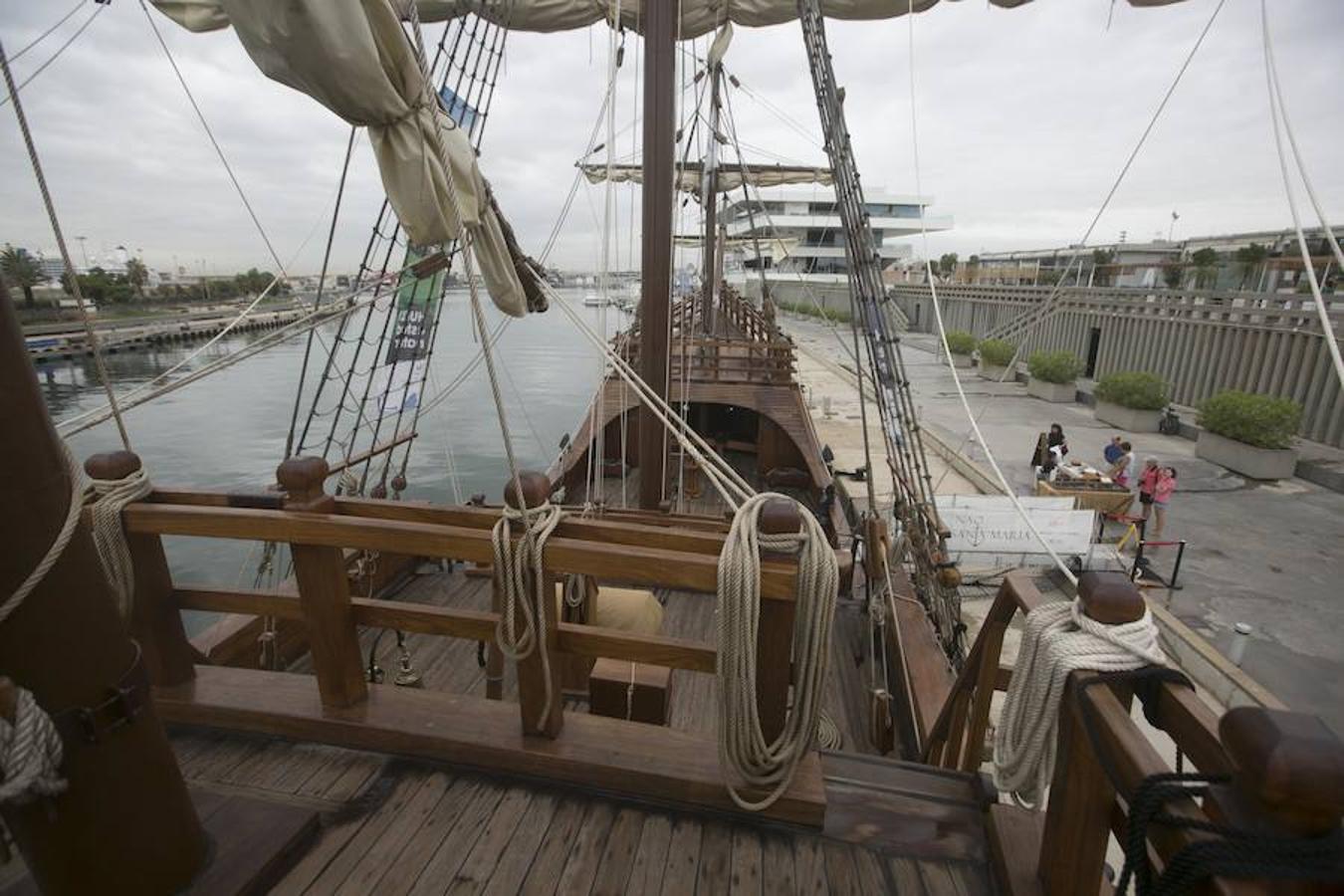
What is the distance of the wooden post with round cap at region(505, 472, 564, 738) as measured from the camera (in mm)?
1957

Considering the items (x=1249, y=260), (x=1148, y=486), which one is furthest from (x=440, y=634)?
(x=1249, y=260)

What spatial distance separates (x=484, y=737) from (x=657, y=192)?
4097 millimetres

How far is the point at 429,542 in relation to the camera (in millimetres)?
1960

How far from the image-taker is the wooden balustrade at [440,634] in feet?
6.40

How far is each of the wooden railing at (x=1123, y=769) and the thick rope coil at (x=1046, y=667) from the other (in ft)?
0.12

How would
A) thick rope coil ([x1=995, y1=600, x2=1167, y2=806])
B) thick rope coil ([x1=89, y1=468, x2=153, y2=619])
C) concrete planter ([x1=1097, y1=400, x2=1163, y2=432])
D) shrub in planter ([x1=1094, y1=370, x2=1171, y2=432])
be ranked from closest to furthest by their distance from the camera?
thick rope coil ([x1=995, y1=600, x2=1167, y2=806]), thick rope coil ([x1=89, y1=468, x2=153, y2=619]), shrub in planter ([x1=1094, y1=370, x2=1171, y2=432]), concrete planter ([x1=1097, y1=400, x2=1163, y2=432])

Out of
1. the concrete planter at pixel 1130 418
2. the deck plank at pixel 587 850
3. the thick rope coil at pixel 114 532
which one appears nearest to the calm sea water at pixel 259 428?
the thick rope coil at pixel 114 532

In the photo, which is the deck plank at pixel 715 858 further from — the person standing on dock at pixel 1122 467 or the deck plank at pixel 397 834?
the person standing on dock at pixel 1122 467

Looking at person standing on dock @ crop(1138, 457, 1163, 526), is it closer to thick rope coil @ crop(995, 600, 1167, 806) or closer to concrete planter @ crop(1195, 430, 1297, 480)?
concrete planter @ crop(1195, 430, 1297, 480)

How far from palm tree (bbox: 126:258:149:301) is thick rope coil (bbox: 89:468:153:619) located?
215 ft

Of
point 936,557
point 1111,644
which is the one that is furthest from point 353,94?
point 936,557

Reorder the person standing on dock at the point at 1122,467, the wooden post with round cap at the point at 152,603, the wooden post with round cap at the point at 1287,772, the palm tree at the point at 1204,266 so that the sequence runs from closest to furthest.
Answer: the wooden post with round cap at the point at 1287,772
the wooden post with round cap at the point at 152,603
the person standing on dock at the point at 1122,467
the palm tree at the point at 1204,266

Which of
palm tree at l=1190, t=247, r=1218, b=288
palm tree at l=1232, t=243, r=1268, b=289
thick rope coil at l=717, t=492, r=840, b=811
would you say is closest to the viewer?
thick rope coil at l=717, t=492, r=840, b=811

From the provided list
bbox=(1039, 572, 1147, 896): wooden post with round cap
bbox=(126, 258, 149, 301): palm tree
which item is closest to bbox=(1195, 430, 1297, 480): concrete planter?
bbox=(1039, 572, 1147, 896): wooden post with round cap
